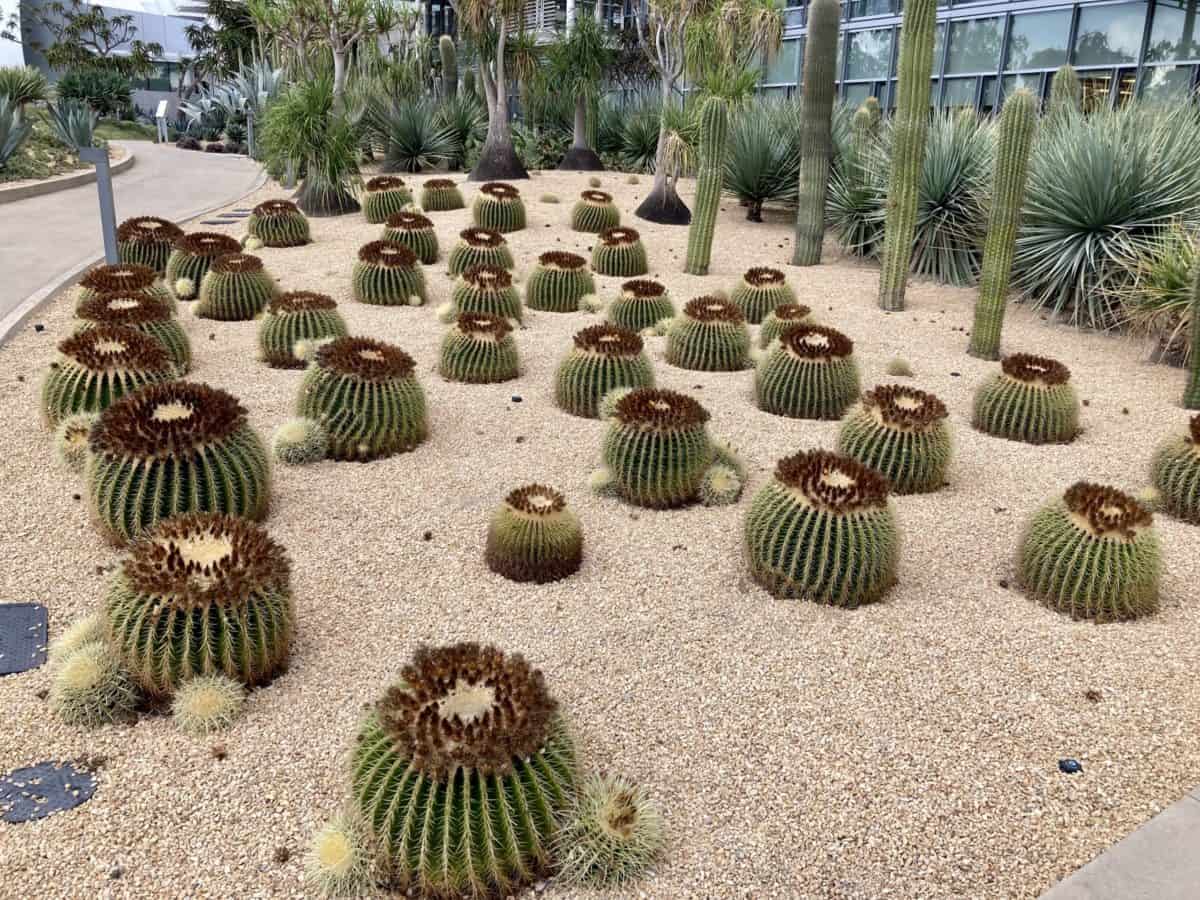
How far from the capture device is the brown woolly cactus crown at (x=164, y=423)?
4695 millimetres

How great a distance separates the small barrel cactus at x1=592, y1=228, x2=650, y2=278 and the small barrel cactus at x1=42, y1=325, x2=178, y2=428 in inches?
257

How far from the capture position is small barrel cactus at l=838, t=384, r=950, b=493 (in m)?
5.94

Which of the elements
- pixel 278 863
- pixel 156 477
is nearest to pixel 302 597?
pixel 156 477

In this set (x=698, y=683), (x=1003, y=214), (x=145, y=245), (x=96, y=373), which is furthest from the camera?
(x=145, y=245)

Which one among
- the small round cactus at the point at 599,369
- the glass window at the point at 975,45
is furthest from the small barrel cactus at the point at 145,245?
the glass window at the point at 975,45

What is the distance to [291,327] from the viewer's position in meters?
8.05

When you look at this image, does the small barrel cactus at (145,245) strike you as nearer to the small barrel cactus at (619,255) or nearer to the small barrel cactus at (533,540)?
the small barrel cactus at (619,255)

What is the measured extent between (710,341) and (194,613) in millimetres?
5553

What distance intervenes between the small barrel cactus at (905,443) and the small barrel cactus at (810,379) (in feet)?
3.66

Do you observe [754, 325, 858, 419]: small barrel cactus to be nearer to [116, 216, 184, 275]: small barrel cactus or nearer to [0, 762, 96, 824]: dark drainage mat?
[0, 762, 96, 824]: dark drainage mat

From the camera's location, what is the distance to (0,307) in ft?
31.9

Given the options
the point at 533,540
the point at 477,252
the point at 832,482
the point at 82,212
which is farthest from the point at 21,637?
the point at 82,212

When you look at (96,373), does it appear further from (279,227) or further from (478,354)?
(279,227)

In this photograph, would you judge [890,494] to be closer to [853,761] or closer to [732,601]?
[732,601]
